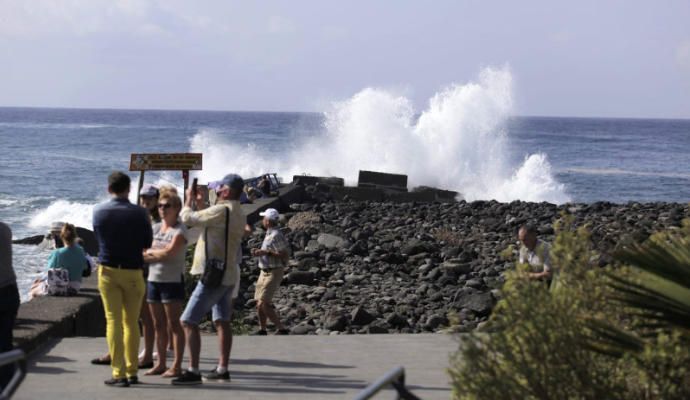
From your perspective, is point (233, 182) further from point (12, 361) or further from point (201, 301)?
point (12, 361)

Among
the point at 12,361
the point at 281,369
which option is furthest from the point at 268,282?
the point at 12,361

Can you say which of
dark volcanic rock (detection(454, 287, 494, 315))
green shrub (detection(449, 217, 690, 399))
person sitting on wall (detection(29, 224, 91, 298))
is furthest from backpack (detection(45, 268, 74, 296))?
green shrub (detection(449, 217, 690, 399))

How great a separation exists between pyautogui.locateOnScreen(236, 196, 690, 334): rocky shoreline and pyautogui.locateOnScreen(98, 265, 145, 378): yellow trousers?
8.51 feet

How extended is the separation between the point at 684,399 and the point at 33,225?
A: 31.7 meters

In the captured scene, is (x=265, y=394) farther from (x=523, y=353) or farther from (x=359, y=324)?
(x=359, y=324)

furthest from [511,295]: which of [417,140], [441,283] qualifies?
[417,140]

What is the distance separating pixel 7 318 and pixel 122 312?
80 cm

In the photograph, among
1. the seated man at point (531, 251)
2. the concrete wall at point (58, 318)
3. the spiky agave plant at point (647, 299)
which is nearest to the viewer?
the spiky agave plant at point (647, 299)

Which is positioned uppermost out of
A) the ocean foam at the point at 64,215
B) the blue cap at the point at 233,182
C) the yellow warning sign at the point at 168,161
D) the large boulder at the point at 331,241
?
the blue cap at the point at 233,182

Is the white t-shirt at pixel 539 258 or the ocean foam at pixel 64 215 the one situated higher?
the white t-shirt at pixel 539 258

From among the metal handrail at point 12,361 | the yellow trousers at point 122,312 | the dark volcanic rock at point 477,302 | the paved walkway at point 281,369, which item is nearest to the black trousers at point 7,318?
the paved walkway at point 281,369

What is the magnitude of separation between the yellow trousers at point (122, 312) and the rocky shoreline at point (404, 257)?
8.51 feet

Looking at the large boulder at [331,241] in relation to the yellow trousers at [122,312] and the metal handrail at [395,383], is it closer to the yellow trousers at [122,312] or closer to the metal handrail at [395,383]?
the yellow trousers at [122,312]

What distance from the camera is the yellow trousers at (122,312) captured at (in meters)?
7.84
